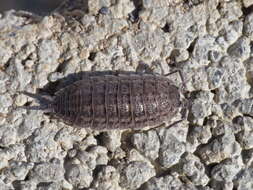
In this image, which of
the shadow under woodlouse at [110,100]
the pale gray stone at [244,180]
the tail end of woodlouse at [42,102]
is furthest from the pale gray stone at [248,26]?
the tail end of woodlouse at [42,102]

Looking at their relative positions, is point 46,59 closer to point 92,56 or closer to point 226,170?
point 92,56

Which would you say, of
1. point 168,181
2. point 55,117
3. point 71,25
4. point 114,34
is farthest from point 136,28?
point 168,181

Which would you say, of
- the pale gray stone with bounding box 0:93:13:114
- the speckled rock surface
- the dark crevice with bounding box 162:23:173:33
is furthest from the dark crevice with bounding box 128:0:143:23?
the pale gray stone with bounding box 0:93:13:114

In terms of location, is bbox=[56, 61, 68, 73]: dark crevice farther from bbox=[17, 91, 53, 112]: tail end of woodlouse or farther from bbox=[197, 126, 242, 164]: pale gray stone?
bbox=[197, 126, 242, 164]: pale gray stone

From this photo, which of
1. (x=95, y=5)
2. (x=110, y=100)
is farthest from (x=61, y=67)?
(x=95, y=5)

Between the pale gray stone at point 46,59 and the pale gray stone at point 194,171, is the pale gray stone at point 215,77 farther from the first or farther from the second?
the pale gray stone at point 46,59
